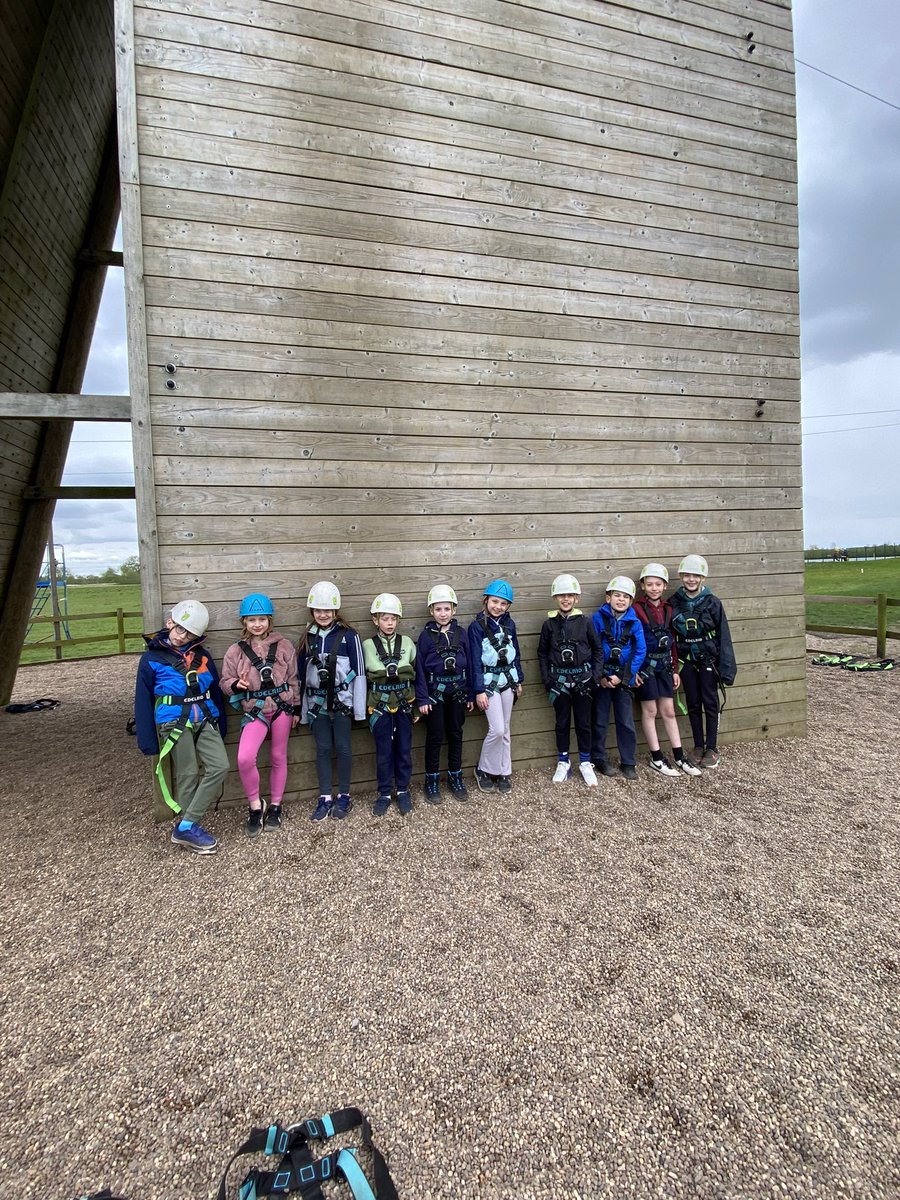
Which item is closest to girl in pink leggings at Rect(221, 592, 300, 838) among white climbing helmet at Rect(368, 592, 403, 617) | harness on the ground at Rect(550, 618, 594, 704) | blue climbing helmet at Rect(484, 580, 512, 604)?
white climbing helmet at Rect(368, 592, 403, 617)

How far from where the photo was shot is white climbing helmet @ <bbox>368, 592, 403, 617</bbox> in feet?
12.9

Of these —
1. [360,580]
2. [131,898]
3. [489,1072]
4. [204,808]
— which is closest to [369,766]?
[204,808]

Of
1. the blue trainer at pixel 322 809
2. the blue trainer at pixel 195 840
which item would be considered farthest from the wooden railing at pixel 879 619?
the blue trainer at pixel 195 840

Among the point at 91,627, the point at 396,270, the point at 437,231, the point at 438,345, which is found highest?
the point at 437,231

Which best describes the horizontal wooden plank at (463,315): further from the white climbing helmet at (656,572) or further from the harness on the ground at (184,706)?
the harness on the ground at (184,706)

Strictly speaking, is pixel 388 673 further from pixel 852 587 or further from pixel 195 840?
pixel 852 587

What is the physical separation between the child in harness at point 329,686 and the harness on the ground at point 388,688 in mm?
93

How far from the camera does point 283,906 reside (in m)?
2.90

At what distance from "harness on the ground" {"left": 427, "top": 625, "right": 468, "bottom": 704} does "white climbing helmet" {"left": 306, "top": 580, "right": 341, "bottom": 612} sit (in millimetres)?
742

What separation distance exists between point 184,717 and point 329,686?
0.93 meters

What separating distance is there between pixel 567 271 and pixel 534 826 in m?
4.35

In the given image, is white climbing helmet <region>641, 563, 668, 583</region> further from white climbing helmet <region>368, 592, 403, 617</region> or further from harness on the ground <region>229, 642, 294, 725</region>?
harness on the ground <region>229, 642, 294, 725</region>

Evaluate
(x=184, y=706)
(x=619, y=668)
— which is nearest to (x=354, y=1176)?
(x=184, y=706)

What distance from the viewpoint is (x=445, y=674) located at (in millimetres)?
4016
